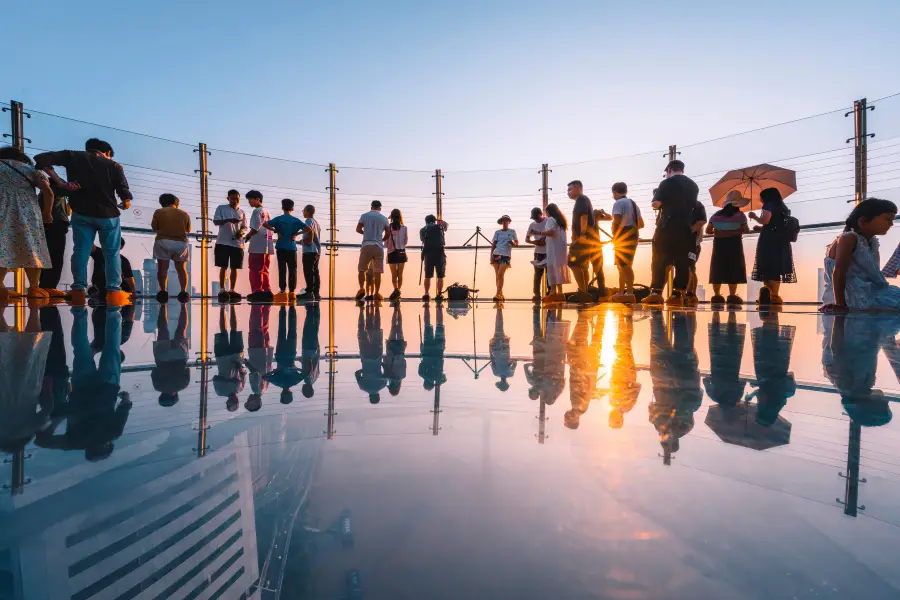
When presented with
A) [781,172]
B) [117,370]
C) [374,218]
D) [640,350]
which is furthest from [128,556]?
[781,172]

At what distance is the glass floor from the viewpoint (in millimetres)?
298

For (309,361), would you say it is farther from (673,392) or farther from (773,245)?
(773,245)

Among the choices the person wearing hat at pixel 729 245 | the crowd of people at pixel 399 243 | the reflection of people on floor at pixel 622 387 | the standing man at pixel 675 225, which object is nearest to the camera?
the reflection of people on floor at pixel 622 387

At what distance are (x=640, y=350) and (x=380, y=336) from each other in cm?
98

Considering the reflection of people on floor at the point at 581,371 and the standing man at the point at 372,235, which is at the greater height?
the standing man at the point at 372,235

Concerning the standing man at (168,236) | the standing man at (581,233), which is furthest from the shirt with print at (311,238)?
the standing man at (581,233)

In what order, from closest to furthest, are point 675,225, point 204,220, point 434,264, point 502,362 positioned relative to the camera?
point 502,362 → point 675,225 → point 434,264 → point 204,220

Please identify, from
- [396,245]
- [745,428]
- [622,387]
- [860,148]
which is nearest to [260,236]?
[396,245]

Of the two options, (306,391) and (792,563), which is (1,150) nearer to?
(306,391)

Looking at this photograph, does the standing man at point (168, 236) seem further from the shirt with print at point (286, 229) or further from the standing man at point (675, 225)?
the standing man at point (675, 225)

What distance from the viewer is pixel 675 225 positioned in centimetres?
479

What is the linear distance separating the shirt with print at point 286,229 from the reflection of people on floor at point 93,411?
5.20m

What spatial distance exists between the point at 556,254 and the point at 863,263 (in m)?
3.30

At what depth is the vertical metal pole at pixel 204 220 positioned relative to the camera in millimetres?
7723
